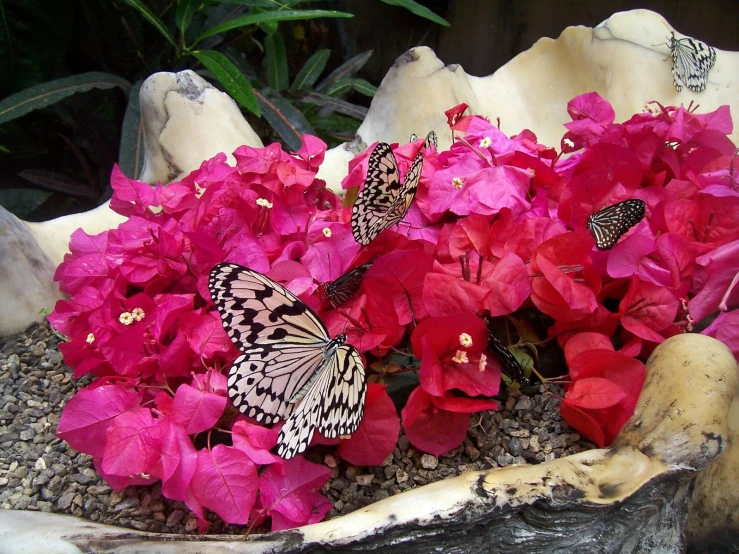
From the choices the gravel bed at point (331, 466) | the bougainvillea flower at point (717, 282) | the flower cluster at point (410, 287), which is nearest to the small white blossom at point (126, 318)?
the flower cluster at point (410, 287)

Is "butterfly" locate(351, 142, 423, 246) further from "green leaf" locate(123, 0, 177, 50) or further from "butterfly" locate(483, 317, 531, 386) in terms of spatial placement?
"green leaf" locate(123, 0, 177, 50)

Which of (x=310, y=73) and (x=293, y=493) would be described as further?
(x=310, y=73)

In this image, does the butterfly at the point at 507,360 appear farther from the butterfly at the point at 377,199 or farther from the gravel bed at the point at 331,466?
the butterfly at the point at 377,199

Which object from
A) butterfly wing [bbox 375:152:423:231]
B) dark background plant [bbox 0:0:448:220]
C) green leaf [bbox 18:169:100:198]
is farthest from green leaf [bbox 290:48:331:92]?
butterfly wing [bbox 375:152:423:231]

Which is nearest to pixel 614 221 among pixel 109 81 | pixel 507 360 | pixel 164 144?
pixel 507 360

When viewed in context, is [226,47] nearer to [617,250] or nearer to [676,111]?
[676,111]

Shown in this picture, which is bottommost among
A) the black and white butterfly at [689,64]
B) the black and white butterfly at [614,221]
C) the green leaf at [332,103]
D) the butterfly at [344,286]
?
the green leaf at [332,103]

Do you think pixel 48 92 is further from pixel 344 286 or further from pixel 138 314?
pixel 344 286
